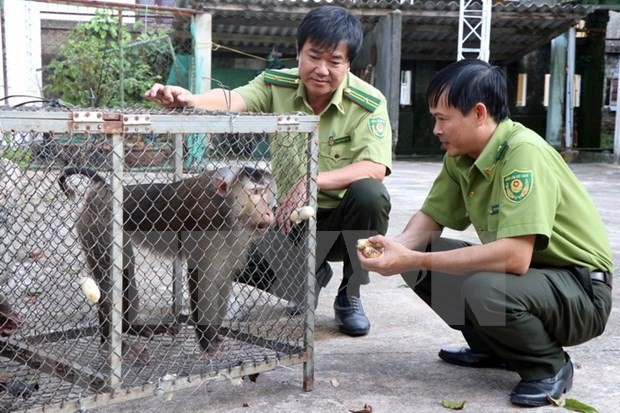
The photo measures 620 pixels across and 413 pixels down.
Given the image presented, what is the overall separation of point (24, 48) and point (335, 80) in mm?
6615

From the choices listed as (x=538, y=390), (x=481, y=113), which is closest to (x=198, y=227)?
(x=481, y=113)

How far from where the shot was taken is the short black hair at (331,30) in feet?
10.6

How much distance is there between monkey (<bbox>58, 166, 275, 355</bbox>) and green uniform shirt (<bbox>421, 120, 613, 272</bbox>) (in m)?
0.88

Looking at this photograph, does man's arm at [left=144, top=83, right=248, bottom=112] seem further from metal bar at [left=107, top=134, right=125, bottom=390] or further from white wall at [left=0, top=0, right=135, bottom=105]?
white wall at [left=0, top=0, right=135, bottom=105]

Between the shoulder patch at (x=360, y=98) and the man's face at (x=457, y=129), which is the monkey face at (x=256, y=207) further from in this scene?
the man's face at (x=457, y=129)

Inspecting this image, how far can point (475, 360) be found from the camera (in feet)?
10.1

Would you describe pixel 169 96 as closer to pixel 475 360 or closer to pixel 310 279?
pixel 310 279

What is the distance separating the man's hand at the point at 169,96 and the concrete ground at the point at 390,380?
112 centimetres

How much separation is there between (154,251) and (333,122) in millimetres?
1018

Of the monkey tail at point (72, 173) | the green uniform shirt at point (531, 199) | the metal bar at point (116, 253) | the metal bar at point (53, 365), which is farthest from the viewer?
the monkey tail at point (72, 173)

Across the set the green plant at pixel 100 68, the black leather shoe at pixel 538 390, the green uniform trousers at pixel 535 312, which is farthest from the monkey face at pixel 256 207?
the green plant at pixel 100 68

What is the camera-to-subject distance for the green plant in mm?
9938

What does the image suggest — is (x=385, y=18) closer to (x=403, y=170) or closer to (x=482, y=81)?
(x=403, y=170)

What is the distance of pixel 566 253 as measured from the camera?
269 cm
